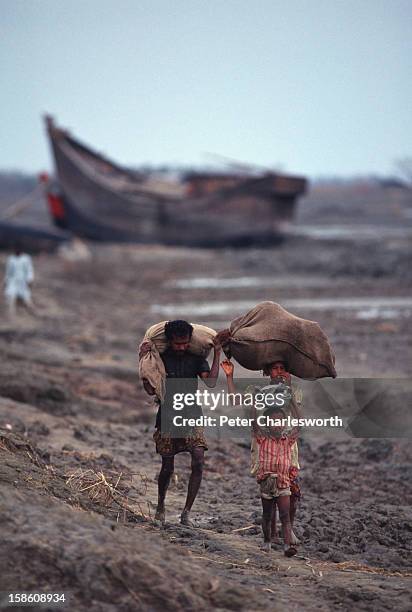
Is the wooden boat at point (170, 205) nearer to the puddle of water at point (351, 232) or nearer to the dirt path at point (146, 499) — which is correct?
the puddle of water at point (351, 232)

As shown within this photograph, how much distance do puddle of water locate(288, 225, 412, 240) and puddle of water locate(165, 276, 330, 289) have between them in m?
10.3

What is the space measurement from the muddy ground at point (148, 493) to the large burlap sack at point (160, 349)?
2.55 ft

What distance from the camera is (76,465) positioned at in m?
6.24

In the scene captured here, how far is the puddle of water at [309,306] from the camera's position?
1591 cm

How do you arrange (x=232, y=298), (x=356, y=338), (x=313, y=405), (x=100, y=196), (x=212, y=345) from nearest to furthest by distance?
1. (x=212, y=345)
2. (x=313, y=405)
3. (x=356, y=338)
4. (x=232, y=298)
5. (x=100, y=196)

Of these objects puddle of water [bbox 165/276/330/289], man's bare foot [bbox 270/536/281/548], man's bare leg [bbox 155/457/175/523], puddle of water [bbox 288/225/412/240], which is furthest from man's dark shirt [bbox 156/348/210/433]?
puddle of water [bbox 288/225/412/240]

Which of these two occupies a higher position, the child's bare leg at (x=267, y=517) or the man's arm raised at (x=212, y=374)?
the man's arm raised at (x=212, y=374)

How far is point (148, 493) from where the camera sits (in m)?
5.95

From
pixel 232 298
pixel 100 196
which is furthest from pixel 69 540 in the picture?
pixel 100 196

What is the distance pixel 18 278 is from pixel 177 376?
8.27m

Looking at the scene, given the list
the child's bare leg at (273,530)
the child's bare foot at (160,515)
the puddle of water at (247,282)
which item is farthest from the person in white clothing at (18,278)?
the child's bare leg at (273,530)

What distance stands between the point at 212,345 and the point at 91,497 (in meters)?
1.16

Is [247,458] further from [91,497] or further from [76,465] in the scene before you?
[91,497]

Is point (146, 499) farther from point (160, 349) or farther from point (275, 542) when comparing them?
point (160, 349)
